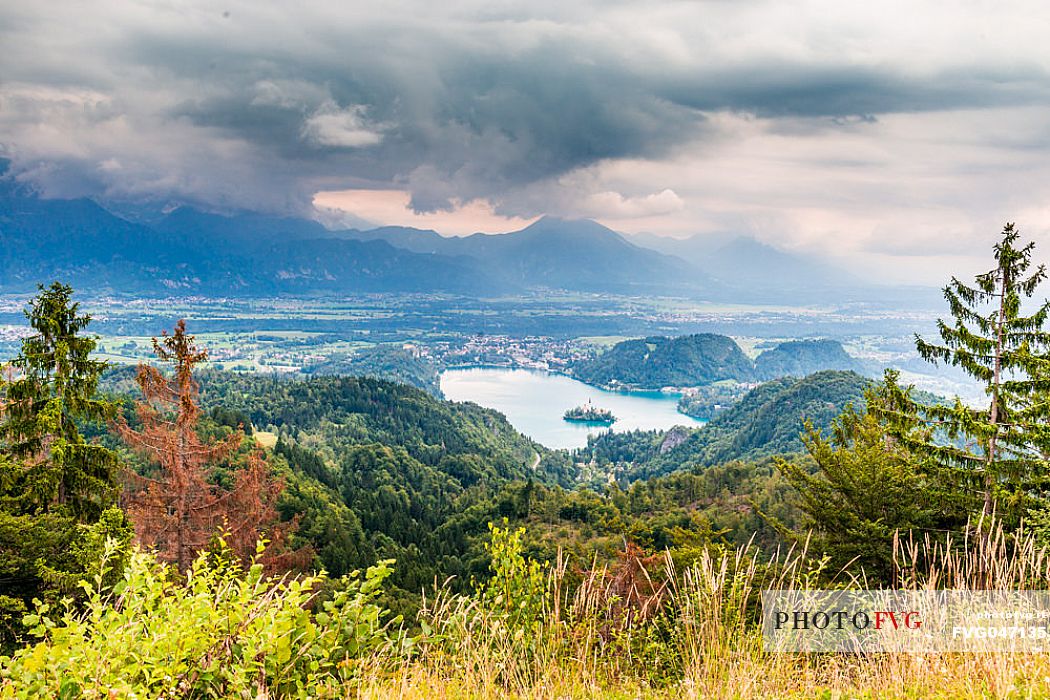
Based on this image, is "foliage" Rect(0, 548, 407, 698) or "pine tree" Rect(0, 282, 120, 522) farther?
"pine tree" Rect(0, 282, 120, 522)

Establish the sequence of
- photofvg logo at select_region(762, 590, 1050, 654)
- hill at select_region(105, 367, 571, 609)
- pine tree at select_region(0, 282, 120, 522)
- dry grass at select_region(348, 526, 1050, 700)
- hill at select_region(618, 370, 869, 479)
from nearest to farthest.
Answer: dry grass at select_region(348, 526, 1050, 700), photofvg logo at select_region(762, 590, 1050, 654), pine tree at select_region(0, 282, 120, 522), hill at select_region(105, 367, 571, 609), hill at select_region(618, 370, 869, 479)

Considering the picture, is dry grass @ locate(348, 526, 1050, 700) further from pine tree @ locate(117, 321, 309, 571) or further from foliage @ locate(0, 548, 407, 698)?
pine tree @ locate(117, 321, 309, 571)

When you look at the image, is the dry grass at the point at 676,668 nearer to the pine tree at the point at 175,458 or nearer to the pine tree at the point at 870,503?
the pine tree at the point at 870,503

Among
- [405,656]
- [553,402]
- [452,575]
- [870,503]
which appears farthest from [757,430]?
[405,656]

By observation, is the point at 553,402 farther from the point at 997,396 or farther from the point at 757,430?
the point at 997,396

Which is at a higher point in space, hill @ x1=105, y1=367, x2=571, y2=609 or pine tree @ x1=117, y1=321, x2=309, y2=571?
pine tree @ x1=117, y1=321, x2=309, y2=571

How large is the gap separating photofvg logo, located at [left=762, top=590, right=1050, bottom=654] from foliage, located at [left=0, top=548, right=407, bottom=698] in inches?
92.4

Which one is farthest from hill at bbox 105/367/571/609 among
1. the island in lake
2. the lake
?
the island in lake

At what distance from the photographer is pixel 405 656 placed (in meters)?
3.14

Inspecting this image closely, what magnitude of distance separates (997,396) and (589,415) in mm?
128075

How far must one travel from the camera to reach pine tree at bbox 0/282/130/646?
8250mm

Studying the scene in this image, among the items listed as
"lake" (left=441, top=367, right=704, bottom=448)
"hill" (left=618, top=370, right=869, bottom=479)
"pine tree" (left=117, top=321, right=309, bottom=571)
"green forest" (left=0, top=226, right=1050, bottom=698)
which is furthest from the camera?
"lake" (left=441, top=367, right=704, bottom=448)

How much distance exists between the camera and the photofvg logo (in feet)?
10.8

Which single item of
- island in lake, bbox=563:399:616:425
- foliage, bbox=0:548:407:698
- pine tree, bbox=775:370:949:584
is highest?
foliage, bbox=0:548:407:698
